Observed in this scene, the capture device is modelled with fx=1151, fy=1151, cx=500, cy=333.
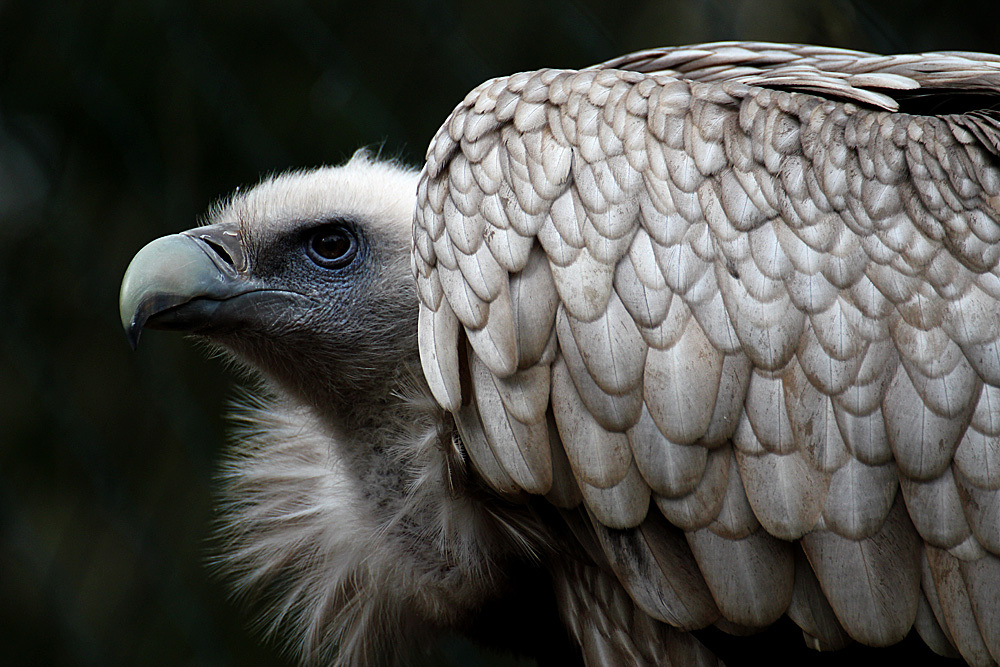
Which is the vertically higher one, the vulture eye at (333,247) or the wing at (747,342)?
the vulture eye at (333,247)

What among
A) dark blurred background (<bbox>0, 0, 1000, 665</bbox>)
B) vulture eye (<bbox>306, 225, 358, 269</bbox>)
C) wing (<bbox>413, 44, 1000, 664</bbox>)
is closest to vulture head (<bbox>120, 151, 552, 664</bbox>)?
vulture eye (<bbox>306, 225, 358, 269</bbox>)

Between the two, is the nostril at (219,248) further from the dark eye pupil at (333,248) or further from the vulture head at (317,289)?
the dark eye pupil at (333,248)

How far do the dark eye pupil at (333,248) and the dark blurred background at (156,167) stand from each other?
0.74 metres

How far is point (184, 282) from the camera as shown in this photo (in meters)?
1.36

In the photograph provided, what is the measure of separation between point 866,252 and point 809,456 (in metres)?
0.19

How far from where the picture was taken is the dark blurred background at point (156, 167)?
94.3 inches

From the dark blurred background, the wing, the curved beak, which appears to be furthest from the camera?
the dark blurred background

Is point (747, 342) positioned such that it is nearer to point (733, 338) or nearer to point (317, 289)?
point (733, 338)

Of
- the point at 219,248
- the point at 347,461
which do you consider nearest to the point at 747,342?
the point at 347,461

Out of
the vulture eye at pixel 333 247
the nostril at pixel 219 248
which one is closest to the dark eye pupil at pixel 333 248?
the vulture eye at pixel 333 247

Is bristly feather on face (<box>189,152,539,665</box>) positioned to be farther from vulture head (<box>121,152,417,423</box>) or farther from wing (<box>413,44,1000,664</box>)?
wing (<box>413,44,1000,664</box>)

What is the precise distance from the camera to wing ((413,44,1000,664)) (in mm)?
1030

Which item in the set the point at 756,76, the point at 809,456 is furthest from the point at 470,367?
the point at 756,76

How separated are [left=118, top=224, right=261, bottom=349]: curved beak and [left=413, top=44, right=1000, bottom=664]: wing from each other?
350 millimetres
